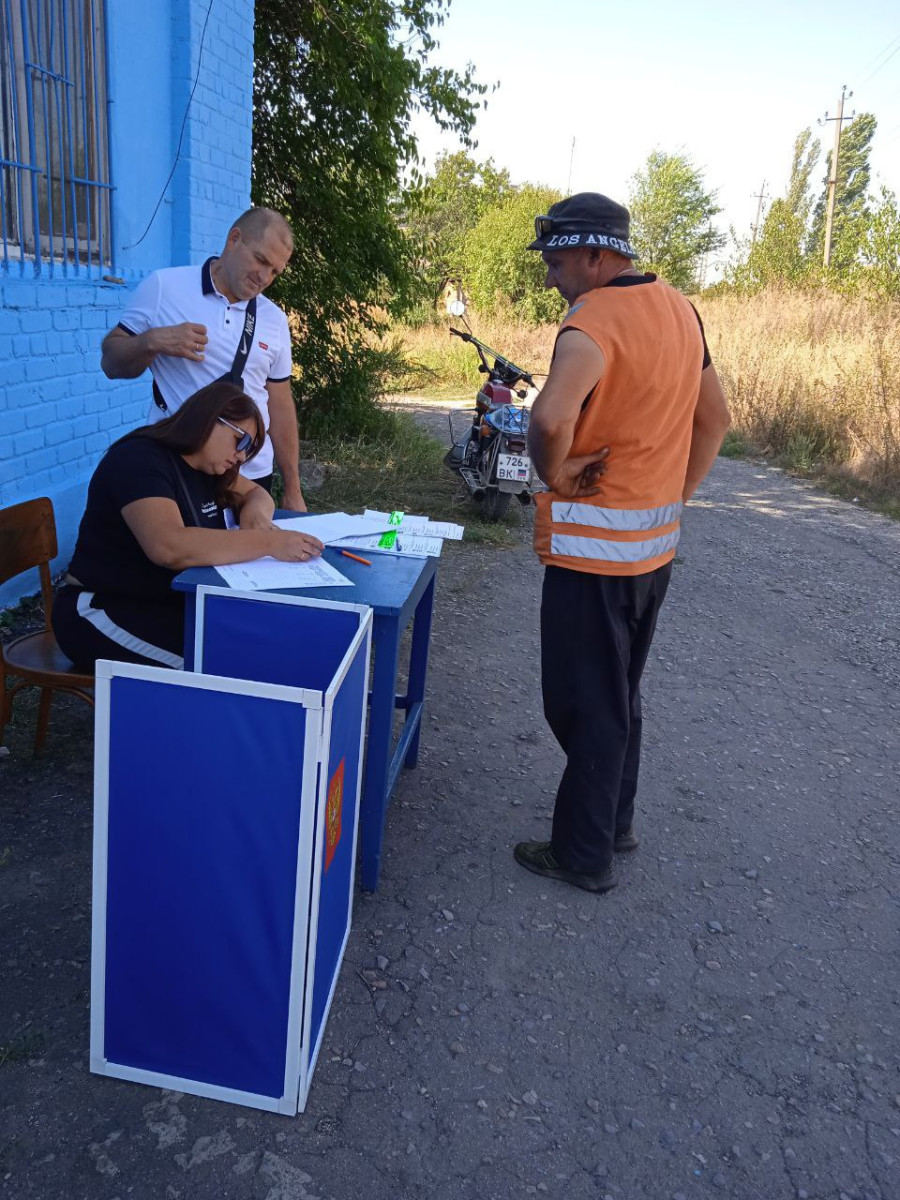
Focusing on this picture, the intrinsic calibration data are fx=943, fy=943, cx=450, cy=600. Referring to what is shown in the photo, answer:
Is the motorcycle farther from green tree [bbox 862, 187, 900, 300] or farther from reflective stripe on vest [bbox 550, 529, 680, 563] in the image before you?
green tree [bbox 862, 187, 900, 300]

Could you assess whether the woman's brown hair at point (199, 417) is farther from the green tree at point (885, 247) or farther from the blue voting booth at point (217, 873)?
the green tree at point (885, 247)

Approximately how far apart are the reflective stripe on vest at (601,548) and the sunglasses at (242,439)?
3.20 feet

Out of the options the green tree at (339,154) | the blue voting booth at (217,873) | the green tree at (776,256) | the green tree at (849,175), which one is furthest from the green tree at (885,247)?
the green tree at (849,175)

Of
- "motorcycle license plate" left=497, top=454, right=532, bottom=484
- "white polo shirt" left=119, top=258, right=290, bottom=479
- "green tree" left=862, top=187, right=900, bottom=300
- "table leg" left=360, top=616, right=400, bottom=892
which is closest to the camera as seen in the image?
"table leg" left=360, top=616, right=400, bottom=892

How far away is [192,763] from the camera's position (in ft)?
5.86

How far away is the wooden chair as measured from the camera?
3014mm

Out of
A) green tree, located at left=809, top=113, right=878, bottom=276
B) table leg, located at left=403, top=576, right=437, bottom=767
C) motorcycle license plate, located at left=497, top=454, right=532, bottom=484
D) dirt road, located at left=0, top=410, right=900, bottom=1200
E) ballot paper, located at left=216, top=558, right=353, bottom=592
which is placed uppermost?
green tree, located at left=809, top=113, right=878, bottom=276

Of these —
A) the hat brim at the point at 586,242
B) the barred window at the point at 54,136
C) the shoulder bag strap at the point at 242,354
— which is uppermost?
the barred window at the point at 54,136

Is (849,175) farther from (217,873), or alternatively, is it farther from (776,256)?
(217,873)

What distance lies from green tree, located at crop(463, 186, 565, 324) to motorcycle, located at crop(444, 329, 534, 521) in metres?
15.1

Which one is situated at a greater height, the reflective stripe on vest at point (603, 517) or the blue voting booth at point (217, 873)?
the reflective stripe on vest at point (603, 517)

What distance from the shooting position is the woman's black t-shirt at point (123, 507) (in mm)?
2674

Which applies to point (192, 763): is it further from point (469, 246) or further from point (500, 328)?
point (469, 246)

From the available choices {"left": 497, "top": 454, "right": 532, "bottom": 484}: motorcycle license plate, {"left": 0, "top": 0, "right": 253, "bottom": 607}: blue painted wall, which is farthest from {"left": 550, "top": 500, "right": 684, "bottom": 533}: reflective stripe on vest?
{"left": 497, "top": 454, "right": 532, "bottom": 484}: motorcycle license plate
